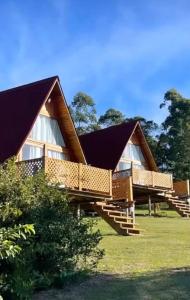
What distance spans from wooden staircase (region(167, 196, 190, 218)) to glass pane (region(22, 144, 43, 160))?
34.7 feet

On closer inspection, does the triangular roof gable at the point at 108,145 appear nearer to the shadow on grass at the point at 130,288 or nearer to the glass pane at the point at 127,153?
the glass pane at the point at 127,153

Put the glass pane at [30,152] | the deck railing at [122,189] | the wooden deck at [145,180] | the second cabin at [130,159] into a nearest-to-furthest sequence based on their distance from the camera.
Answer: the glass pane at [30,152] < the deck railing at [122,189] < the wooden deck at [145,180] < the second cabin at [130,159]

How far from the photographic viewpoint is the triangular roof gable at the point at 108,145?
3160cm

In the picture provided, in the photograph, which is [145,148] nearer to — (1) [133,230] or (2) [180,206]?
(2) [180,206]

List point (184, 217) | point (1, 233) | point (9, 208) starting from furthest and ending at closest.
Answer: point (184, 217) → point (9, 208) → point (1, 233)

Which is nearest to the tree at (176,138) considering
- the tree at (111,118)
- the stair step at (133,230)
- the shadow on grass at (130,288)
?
the tree at (111,118)

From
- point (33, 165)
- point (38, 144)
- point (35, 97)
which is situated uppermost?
point (35, 97)

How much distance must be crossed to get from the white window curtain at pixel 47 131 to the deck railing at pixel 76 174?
3.70m

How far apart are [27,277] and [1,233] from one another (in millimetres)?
2272

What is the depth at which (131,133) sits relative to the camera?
107ft

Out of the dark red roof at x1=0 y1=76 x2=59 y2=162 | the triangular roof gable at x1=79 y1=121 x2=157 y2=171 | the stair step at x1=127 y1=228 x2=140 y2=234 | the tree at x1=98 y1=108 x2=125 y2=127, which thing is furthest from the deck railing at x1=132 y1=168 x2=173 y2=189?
the tree at x1=98 y1=108 x2=125 y2=127

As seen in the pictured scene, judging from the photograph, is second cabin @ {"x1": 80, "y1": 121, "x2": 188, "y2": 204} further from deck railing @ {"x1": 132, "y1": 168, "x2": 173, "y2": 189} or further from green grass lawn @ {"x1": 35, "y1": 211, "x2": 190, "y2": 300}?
green grass lawn @ {"x1": 35, "y1": 211, "x2": 190, "y2": 300}

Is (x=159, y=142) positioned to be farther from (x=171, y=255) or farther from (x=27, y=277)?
(x=27, y=277)

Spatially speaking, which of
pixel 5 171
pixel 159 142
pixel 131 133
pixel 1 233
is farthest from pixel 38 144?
pixel 159 142
